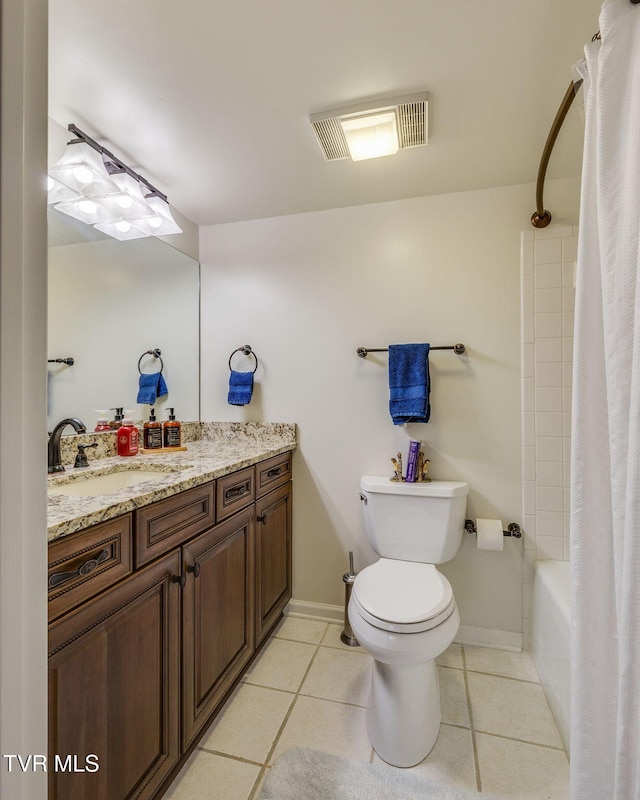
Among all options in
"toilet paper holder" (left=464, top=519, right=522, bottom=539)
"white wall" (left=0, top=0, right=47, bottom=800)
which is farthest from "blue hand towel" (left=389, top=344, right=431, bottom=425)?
"white wall" (left=0, top=0, right=47, bottom=800)

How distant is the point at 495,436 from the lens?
1.88 metres

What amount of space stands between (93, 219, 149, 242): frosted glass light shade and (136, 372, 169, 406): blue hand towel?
2.14 feet

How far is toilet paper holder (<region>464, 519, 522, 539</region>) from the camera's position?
1825mm

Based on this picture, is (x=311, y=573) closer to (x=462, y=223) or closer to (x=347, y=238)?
(x=347, y=238)

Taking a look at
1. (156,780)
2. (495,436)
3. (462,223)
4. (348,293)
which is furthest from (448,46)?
(156,780)

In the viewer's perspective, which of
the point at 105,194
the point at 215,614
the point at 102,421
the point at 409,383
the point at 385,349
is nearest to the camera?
the point at 215,614

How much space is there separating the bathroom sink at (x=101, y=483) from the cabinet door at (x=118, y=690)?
0.44 metres

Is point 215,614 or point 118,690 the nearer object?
point 118,690

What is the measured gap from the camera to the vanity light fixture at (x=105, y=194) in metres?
1.45

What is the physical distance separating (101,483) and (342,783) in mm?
1261

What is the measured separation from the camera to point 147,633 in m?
1.04

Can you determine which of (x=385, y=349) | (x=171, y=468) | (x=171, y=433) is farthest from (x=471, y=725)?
(x=171, y=433)

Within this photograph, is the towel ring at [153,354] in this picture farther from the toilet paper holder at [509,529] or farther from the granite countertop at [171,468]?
the toilet paper holder at [509,529]

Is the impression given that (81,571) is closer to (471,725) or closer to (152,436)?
(152,436)
